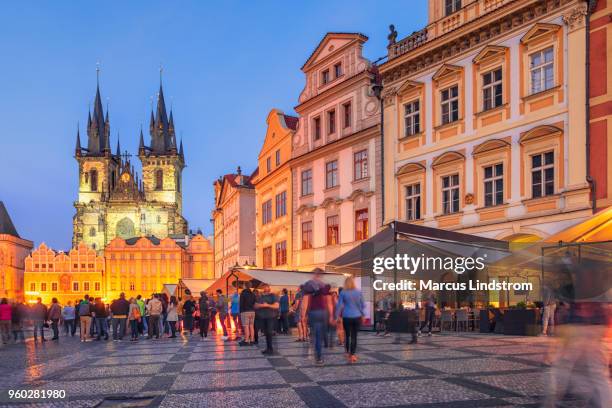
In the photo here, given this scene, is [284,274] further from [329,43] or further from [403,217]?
[329,43]

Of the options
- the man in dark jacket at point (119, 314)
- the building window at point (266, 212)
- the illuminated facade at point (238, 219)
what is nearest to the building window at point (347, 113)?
the building window at point (266, 212)

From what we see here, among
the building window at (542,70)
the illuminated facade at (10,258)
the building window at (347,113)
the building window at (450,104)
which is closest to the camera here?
the building window at (542,70)

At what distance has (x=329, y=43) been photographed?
34219 millimetres

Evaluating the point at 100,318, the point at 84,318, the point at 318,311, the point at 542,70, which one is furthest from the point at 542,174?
the point at 84,318

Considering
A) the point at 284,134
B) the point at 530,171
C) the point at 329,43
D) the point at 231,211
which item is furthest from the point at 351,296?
the point at 231,211

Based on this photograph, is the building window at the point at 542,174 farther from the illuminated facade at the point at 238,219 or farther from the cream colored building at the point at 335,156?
the illuminated facade at the point at 238,219

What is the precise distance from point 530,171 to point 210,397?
16.8 metres

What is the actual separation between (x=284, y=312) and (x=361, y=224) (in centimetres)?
899

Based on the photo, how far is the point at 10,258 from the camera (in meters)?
113

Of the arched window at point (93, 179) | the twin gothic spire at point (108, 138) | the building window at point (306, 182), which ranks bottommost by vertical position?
the building window at point (306, 182)

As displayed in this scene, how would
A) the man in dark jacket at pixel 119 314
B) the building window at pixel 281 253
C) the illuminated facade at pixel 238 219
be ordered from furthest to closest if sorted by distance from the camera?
the illuminated facade at pixel 238 219 → the building window at pixel 281 253 → the man in dark jacket at pixel 119 314

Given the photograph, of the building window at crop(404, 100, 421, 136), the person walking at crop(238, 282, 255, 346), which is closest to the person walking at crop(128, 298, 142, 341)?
the person walking at crop(238, 282, 255, 346)

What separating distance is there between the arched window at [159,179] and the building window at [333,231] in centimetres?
11800

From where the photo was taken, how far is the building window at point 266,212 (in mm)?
42566
